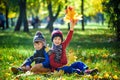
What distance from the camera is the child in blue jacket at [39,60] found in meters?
7.56

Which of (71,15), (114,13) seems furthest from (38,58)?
(114,13)

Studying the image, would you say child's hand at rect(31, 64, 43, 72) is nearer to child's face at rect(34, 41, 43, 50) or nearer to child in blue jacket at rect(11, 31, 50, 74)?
child in blue jacket at rect(11, 31, 50, 74)

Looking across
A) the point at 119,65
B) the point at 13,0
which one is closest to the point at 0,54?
the point at 119,65

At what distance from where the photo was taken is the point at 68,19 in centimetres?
741

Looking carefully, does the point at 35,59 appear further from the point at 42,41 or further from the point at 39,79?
the point at 39,79

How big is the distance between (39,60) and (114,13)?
818 centimetres

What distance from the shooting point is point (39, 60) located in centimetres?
799

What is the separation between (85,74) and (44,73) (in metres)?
1.00

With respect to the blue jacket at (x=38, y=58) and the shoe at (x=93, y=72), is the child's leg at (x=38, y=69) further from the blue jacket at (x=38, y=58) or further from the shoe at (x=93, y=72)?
the shoe at (x=93, y=72)

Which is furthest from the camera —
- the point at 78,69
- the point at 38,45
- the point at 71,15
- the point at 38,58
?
the point at 38,58

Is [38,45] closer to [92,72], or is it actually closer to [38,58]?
[38,58]

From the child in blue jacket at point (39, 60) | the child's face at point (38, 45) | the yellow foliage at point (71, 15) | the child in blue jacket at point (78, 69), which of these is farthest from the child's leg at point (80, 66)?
the yellow foliage at point (71, 15)

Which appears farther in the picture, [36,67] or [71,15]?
[36,67]

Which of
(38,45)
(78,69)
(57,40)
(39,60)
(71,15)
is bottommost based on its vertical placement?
(78,69)
